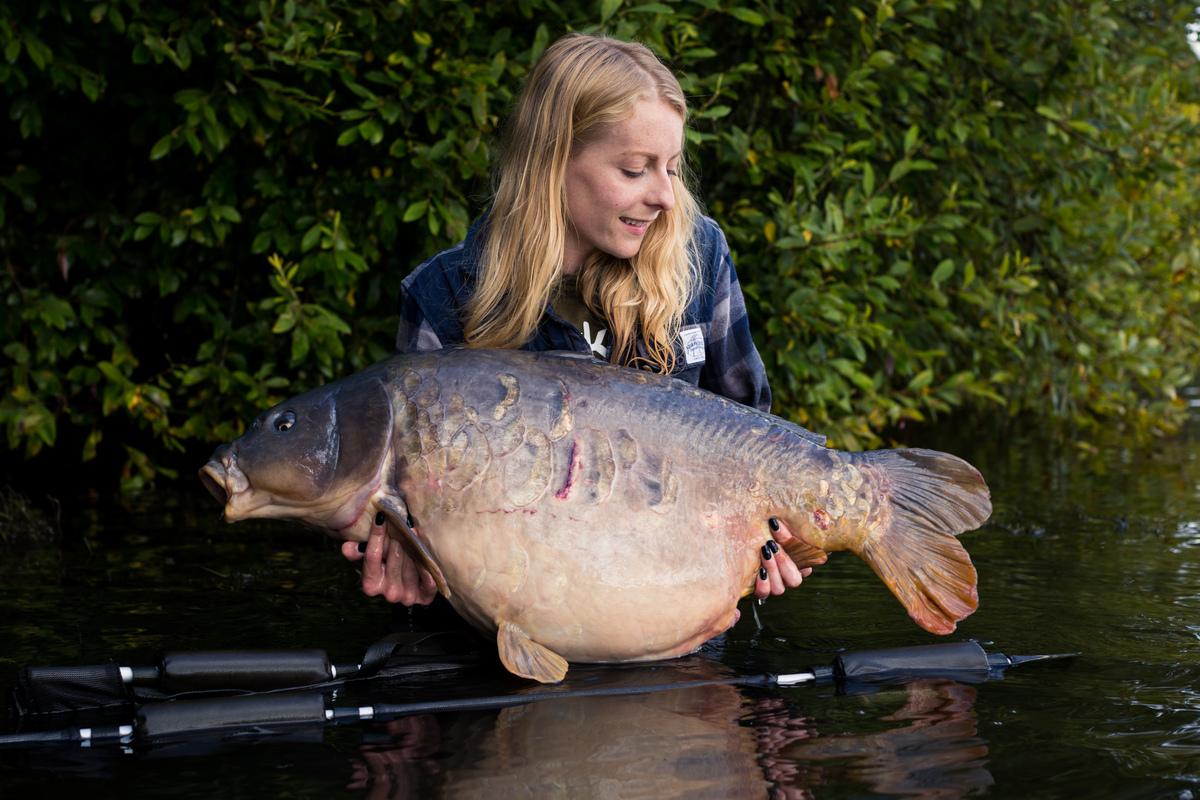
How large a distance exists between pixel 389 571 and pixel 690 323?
1239 mm

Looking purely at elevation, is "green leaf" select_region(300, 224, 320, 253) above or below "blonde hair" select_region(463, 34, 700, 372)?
above

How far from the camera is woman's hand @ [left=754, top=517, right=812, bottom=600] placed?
9.14 ft

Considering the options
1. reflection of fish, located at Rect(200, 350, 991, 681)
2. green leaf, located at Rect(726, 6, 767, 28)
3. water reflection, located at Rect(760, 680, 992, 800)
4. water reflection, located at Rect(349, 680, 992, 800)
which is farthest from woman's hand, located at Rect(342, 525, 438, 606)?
green leaf, located at Rect(726, 6, 767, 28)

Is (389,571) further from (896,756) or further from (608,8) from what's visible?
(608,8)

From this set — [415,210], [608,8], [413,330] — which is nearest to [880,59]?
[608,8]

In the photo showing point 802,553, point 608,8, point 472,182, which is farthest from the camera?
point 472,182

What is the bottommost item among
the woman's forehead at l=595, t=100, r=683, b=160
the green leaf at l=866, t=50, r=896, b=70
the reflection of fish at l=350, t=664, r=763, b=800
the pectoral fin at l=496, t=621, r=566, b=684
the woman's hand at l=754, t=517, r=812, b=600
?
the reflection of fish at l=350, t=664, r=763, b=800

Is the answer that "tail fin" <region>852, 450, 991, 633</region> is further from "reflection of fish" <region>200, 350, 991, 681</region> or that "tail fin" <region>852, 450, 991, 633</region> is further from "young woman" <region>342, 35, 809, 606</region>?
"young woman" <region>342, 35, 809, 606</region>

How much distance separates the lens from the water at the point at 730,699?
2.12m

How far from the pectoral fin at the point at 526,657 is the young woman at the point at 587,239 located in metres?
0.65

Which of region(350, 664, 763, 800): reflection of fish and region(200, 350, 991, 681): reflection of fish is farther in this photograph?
region(200, 350, 991, 681): reflection of fish

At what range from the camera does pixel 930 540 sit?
108 inches

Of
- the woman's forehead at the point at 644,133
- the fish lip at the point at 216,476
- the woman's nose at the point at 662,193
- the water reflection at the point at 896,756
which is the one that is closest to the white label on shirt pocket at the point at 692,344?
the woman's nose at the point at 662,193

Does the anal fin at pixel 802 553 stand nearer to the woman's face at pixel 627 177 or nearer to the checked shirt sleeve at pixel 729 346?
the checked shirt sleeve at pixel 729 346
